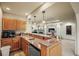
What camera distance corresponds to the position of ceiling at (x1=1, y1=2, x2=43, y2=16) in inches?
57.3

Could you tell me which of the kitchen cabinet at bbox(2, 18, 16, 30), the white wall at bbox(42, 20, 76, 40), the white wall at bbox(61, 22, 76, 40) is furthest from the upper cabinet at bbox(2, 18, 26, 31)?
the white wall at bbox(61, 22, 76, 40)

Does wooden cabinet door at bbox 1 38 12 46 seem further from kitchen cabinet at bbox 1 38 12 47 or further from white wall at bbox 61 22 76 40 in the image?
white wall at bbox 61 22 76 40

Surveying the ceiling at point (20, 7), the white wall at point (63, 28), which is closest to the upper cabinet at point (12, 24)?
the ceiling at point (20, 7)

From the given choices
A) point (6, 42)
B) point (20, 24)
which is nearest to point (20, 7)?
point (20, 24)

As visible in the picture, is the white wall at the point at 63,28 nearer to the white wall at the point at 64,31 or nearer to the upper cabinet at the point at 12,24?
the white wall at the point at 64,31

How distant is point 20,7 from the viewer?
5.06 ft

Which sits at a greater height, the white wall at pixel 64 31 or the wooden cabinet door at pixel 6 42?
the white wall at pixel 64 31

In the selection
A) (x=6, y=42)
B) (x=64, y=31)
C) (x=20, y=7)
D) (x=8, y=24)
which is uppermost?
(x=20, y=7)

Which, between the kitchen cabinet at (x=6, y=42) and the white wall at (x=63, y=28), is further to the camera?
the kitchen cabinet at (x=6, y=42)

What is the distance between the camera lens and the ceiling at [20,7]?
146cm

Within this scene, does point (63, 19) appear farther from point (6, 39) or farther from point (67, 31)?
point (6, 39)

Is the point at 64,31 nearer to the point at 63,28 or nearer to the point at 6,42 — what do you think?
the point at 63,28

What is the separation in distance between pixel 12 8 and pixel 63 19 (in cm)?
100

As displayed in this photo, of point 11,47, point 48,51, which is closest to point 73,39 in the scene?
point 48,51
